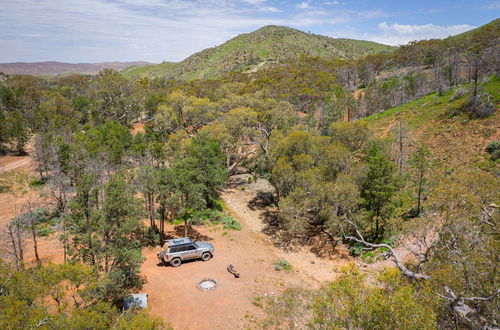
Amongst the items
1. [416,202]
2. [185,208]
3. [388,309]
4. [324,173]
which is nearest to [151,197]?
[185,208]

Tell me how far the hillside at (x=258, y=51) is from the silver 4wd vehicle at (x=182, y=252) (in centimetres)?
10402

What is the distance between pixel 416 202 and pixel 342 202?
876cm

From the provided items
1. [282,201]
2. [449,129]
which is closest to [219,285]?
[282,201]

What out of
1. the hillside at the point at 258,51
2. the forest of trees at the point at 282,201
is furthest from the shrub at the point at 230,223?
the hillside at the point at 258,51

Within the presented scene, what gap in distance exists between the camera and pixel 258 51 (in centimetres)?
13725

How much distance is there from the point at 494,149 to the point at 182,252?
103 ft

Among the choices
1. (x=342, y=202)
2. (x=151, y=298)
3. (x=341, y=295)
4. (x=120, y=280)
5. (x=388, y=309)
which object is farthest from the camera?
(x=342, y=202)

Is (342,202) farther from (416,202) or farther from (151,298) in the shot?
(151,298)

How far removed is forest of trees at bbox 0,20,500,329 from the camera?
401 inches

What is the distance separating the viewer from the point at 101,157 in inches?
1325

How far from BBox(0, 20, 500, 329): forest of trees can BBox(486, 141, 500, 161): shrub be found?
3.37 metres

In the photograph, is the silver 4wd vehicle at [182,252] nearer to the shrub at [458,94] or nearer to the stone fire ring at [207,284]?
the stone fire ring at [207,284]

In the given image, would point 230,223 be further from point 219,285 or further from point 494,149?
point 494,149

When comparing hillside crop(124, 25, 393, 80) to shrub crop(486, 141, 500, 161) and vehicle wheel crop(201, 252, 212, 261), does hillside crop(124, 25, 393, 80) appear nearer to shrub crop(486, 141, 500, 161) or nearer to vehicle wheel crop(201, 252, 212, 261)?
shrub crop(486, 141, 500, 161)
